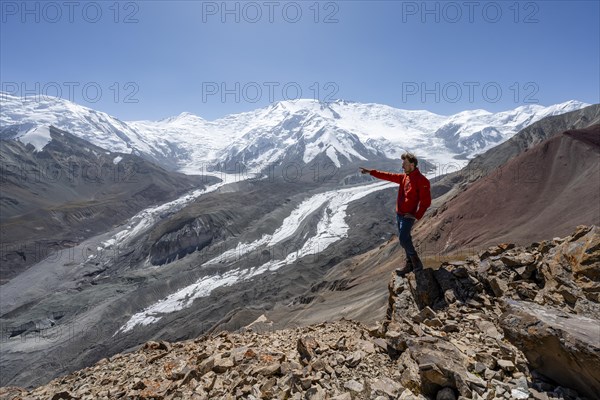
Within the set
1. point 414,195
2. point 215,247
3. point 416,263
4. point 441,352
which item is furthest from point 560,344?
point 215,247

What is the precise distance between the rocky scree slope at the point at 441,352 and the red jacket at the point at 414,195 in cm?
185

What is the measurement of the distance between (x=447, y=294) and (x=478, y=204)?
37808mm

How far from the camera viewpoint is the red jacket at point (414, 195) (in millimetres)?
7613

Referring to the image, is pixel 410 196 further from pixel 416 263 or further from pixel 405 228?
pixel 416 263

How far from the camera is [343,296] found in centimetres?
3216

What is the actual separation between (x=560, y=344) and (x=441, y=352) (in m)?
1.45

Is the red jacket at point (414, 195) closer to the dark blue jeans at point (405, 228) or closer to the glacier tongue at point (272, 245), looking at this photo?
the dark blue jeans at point (405, 228)

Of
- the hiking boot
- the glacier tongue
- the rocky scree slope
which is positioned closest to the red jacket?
the hiking boot

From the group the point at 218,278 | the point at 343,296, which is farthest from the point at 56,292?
the point at 343,296

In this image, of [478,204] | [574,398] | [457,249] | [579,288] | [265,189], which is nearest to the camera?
[574,398]

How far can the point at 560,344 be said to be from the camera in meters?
4.07

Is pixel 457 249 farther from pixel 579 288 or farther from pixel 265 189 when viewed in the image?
pixel 265 189

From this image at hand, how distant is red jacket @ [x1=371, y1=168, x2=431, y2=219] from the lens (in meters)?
7.61

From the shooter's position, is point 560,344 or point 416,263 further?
point 416,263
